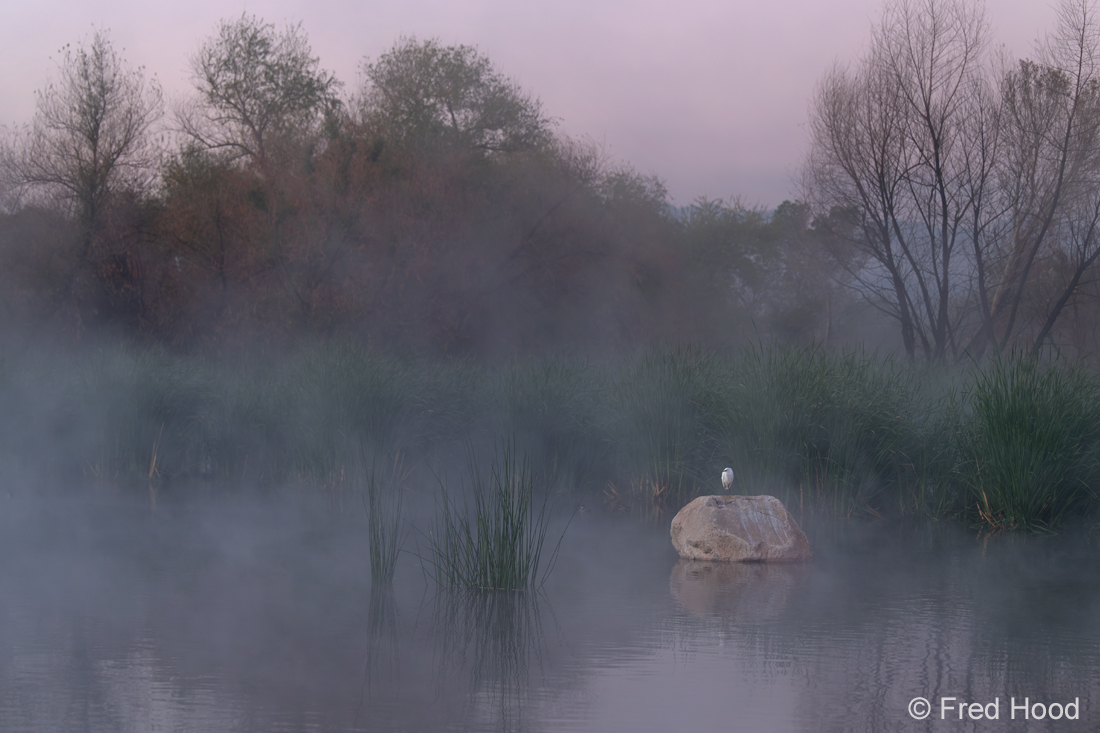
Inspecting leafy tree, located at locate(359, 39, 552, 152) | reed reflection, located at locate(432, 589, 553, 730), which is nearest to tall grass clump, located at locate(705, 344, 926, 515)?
reed reflection, located at locate(432, 589, 553, 730)

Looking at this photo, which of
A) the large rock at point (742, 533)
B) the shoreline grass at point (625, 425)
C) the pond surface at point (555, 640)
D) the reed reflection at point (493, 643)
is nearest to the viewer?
the pond surface at point (555, 640)

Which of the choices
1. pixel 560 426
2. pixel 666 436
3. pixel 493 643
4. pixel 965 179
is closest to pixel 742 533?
pixel 666 436

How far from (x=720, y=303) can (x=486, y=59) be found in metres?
12.5

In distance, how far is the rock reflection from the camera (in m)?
5.64

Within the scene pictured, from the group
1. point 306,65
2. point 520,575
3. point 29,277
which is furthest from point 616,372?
point 306,65

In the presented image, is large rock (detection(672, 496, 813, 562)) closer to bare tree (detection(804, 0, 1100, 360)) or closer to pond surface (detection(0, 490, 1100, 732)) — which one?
pond surface (detection(0, 490, 1100, 732))

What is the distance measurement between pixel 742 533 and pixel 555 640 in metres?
2.58

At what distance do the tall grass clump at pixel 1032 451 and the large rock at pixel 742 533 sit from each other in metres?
2.16

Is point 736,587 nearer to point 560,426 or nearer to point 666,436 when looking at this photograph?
point 666,436

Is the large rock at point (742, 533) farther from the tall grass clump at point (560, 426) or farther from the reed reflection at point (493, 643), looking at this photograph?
the tall grass clump at point (560, 426)

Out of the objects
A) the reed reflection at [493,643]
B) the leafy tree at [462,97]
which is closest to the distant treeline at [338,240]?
the leafy tree at [462,97]

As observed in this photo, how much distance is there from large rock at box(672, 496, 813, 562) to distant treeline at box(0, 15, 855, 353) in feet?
49.3

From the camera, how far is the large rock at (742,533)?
7145 mm

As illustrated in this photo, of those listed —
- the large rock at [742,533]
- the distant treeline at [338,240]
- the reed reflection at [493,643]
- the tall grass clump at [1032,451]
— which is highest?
the distant treeline at [338,240]
